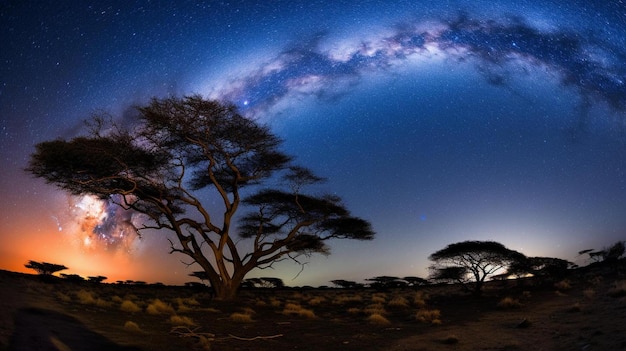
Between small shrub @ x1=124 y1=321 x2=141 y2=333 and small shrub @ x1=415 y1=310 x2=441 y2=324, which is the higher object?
small shrub @ x1=124 y1=321 x2=141 y2=333

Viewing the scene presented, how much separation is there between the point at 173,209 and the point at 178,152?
533cm

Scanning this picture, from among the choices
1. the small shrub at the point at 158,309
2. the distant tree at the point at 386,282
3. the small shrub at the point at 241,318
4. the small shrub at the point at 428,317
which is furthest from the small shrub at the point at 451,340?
the distant tree at the point at 386,282

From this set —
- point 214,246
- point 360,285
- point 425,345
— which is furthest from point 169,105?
point 360,285

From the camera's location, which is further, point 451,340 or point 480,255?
point 480,255

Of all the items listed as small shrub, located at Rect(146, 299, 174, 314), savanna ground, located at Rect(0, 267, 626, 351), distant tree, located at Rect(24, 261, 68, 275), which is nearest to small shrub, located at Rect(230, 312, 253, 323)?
savanna ground, located at Rect(0, 267, 626, 351)

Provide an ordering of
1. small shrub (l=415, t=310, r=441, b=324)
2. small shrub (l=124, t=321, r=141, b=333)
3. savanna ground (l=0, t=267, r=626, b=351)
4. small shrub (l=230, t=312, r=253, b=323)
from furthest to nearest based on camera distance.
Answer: small shrub (l=415, t=310, r=441, b=324) → small shrub (l=230, t=312, r=253, b=323) → small shrub (l=124, t=321, r=141, b=333) → savanna ground (l=0, t=267, r=626, b=351)

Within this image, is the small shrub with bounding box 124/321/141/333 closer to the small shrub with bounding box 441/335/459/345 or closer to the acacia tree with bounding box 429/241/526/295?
the small shrub with bounding box 441/335/459/345

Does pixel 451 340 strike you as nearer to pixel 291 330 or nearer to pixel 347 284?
pixel 291 330

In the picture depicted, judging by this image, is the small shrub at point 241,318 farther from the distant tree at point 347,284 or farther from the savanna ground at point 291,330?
the distant tree at point 347,284

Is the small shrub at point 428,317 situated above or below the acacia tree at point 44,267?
below

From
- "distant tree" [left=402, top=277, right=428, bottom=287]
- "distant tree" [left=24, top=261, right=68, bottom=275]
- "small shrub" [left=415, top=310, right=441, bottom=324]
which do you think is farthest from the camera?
"distant tree" [left=402, top=277, right=428, bottom=287]

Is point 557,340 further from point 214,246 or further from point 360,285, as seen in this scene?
point 360,285

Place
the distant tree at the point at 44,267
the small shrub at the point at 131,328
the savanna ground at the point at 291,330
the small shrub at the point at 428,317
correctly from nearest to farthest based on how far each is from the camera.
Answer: the savanna ground at the point at 291,330, the small shrub at the point at 131,328, the small shrub at the point at 428,317, the distant tree at the point at 44,267

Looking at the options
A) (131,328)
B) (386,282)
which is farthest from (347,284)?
(131,328)
